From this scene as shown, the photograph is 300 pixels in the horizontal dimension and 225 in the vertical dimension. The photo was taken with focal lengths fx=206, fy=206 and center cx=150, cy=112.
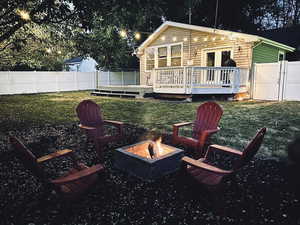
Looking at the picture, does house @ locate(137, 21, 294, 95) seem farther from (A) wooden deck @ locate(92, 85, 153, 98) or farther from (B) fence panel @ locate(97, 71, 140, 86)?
(B) fence panel @ locate(97, 71, 140, 86)

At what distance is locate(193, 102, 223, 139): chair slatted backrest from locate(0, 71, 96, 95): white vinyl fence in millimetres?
17320

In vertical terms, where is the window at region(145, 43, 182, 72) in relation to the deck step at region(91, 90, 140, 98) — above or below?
above

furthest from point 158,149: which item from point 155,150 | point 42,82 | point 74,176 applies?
point 42,82

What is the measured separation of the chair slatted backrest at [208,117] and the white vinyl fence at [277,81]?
8.98 m

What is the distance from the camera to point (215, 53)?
1307 cm

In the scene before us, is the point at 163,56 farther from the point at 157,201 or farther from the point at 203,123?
the point at 157,201

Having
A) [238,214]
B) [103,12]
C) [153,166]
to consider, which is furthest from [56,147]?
[238,214]

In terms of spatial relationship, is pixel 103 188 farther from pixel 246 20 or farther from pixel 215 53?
pixel 246 20

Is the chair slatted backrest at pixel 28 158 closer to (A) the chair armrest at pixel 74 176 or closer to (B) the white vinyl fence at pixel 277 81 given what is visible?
(A) the chair armrest at pixel 74 176

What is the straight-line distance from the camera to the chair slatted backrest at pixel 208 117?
4008 millimetres

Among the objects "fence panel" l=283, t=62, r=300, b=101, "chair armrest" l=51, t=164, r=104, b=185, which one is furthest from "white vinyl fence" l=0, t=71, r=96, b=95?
"chair armrest" l=51, t=164, r=104, b=185

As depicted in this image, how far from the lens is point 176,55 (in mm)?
14891

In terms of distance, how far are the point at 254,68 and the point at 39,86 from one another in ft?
55.5

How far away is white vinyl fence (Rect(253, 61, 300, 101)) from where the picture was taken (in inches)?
417
